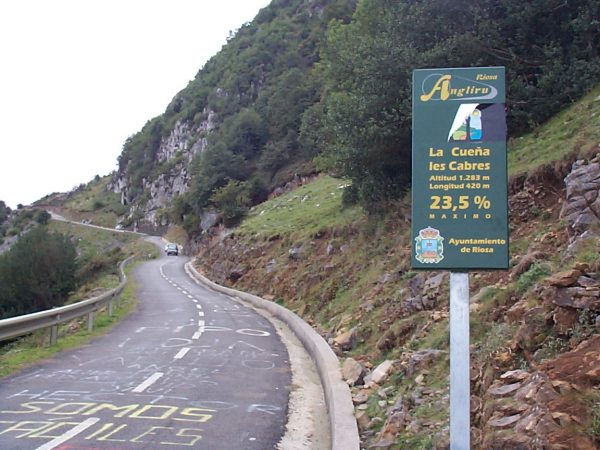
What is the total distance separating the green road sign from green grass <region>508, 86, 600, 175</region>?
6.20 m

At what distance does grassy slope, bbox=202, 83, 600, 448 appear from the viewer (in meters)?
6.57

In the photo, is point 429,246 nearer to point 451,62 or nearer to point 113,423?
point 113,423

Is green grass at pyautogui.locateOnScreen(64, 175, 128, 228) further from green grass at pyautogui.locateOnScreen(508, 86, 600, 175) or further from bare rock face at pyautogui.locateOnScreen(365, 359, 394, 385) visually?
bare rock face at pyautogui.locateOnScreen(365, 359, 394, 385)

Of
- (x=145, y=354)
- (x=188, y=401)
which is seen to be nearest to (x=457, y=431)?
(x=188, y=401)

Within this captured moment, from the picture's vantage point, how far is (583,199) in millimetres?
8203

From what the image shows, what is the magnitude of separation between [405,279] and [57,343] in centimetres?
788

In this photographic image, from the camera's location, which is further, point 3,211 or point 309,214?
point 3,211

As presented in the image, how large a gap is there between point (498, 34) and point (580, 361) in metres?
13.6

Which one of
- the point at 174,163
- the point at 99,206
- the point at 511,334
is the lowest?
the point at 511,334

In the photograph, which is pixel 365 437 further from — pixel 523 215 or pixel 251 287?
pixel 251 287

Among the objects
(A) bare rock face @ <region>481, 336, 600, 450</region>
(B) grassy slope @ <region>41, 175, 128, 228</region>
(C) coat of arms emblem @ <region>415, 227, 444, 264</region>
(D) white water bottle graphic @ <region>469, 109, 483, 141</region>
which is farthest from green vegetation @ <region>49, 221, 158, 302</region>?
(D) white water bottle graphic @ <region>469, 109, 483, 141</region>

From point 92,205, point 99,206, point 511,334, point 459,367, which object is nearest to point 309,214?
point 511,334

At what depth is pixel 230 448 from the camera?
6238 millimetres

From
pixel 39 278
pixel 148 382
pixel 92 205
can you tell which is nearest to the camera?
pixel 148 382
